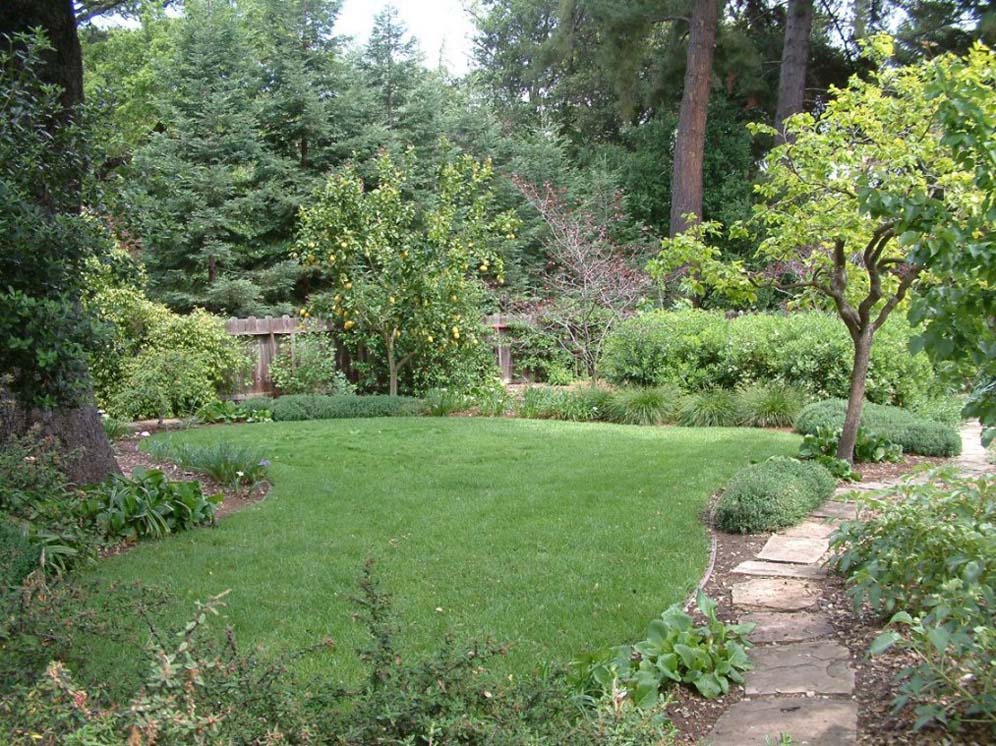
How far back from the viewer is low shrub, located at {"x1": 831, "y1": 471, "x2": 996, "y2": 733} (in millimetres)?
2439

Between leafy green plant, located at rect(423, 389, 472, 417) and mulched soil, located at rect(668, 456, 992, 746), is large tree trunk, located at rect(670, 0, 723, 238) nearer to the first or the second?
leafy green plant, located at rect(423, 389, 472, 417)

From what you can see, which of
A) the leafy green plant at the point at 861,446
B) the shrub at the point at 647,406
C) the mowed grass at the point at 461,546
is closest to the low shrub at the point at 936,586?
the mowed grass at the point at 461,546

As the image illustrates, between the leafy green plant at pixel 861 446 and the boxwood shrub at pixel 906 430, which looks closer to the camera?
the leafy green plant at pixel 861 446

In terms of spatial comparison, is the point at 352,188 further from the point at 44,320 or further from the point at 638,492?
the point at 44,320

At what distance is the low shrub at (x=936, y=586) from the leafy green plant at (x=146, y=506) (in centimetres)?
392

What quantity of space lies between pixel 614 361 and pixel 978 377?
8479 mm

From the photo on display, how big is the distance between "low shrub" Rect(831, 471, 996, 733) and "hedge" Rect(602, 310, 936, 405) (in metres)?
5.73

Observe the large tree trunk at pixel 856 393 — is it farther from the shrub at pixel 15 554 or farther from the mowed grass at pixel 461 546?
the shrub at pixel 15 554

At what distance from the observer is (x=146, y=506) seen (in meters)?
5.27

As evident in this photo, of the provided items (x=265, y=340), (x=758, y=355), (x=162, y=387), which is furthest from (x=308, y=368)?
(x=758, y=355)

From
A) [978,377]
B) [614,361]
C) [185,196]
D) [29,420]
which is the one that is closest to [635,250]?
[614,361]

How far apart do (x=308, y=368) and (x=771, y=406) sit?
6645mm

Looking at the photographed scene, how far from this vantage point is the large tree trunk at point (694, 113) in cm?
1616

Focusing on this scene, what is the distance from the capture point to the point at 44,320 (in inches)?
119
